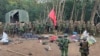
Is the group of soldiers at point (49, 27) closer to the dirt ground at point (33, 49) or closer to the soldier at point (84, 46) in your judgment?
the dirt ground at point (33, 49)

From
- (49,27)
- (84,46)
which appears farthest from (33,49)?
(49,27)

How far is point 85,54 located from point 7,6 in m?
24.0

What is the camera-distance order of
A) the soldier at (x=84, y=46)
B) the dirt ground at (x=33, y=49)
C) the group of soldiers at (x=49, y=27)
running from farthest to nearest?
the group of soldiers at (x=49, y=27) < the dirt ground at (x=33, y=49) < the soldier at (x=84, y=46)

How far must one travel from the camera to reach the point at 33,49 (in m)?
18.5

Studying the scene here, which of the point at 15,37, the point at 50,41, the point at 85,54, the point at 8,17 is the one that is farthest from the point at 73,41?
the point at 8,17

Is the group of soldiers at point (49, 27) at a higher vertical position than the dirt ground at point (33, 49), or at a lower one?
higher

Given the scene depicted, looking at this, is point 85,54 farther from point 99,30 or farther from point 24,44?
point 99,30

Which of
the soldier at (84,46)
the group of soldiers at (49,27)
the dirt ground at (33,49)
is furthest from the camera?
the group of soldiers at (49,27)

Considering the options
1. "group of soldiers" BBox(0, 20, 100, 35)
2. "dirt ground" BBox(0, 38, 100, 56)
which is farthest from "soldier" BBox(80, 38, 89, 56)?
"group of soldiers" BBox(0, 20, 100, 35)

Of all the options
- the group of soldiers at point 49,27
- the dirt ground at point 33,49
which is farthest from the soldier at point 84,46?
the group of soldiers at point 49,27

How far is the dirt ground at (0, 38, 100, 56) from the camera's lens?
17.5m

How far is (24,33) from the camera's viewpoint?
76.5 ft

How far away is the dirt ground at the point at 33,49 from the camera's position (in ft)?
57.4

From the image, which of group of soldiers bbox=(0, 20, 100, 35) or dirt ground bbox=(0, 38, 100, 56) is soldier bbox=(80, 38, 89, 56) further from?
group of soldiers bbox=(0, 20, 100, 35)
